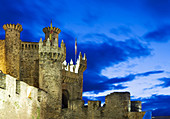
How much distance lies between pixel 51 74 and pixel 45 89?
2120 mm

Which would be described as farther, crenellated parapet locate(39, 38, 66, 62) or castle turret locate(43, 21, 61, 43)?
castle turret locate(43, 21, 61, 43)

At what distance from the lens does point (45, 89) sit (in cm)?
3756

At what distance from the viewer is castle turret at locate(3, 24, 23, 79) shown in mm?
41031

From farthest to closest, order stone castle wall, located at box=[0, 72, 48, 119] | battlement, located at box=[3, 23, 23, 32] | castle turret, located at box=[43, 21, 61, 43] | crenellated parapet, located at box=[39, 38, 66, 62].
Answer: castle turret, located at box=[43, 21, 61, 43]
battlement, located at box=[3, 23, 23, 32]
crenellated parapet, located at box=[39, 38, 66, 62]
stone castle wall, located at box=[0, 72, 48, 119]

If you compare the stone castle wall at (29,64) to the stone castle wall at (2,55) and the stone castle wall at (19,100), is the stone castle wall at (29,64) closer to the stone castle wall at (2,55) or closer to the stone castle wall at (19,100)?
the stone castle wall at (2,55)

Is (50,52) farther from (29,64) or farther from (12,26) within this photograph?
(12,26)

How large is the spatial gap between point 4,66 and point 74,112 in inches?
463

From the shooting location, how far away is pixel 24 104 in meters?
30.5

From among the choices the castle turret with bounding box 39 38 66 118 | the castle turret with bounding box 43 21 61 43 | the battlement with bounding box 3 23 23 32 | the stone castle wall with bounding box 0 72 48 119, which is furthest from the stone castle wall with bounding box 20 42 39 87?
the stone castle wall with bounding box 0 72 48 119

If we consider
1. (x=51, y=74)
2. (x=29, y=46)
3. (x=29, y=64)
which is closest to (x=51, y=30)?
(x=29, y=46)

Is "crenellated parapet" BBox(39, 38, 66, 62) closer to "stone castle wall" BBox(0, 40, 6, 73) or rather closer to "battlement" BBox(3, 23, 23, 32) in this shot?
"battlement" BBox(3, 23, 23, 32)

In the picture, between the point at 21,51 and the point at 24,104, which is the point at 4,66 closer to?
the point at 21,51

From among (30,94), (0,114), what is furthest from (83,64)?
(0,114)

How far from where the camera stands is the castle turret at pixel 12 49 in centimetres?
4103
